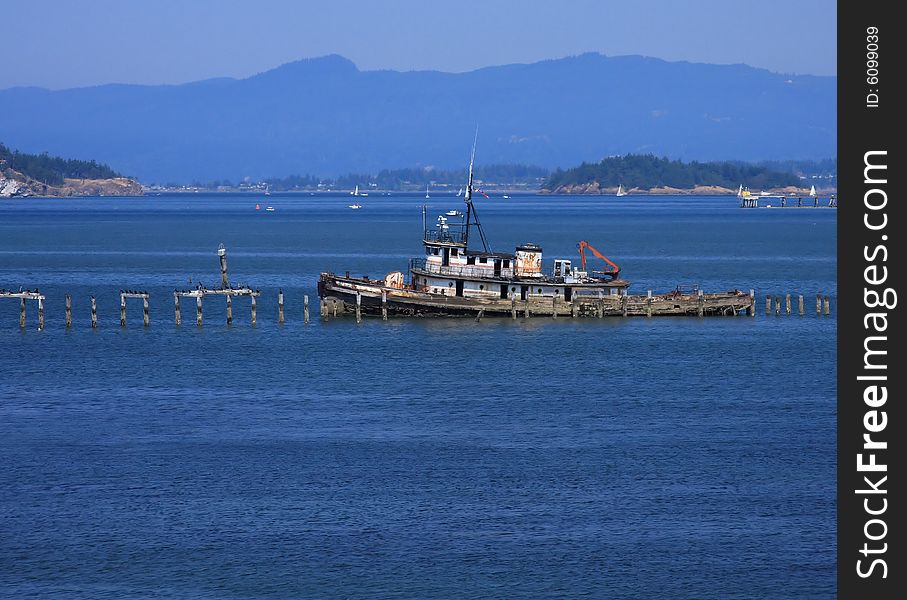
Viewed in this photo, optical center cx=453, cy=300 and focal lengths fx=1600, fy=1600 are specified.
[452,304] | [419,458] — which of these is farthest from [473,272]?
[419,458]

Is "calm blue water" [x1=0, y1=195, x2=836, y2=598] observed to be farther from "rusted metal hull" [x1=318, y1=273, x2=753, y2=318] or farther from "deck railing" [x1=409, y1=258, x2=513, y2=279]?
"deck railing" [x1=409, y1=258, x2=513, y2=279]

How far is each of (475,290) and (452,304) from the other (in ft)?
5.31

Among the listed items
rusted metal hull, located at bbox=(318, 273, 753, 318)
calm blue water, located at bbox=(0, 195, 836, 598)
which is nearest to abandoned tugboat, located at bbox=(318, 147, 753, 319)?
rusted metal hull, located at bbox=(318, 273, 753, 318)

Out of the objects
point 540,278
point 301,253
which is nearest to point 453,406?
point 540,278

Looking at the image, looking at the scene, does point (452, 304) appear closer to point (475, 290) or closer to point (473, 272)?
point (475, 290)

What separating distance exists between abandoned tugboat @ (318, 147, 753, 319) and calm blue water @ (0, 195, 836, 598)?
1561 mm

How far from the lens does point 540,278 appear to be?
8488 cm

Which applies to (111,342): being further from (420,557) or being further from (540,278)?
(420,557)

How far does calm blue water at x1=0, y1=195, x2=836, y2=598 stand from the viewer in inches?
1551

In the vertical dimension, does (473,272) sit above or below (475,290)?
above

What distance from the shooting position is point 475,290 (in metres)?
85.2

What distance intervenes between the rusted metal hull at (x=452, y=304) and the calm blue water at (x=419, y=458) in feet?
4.14

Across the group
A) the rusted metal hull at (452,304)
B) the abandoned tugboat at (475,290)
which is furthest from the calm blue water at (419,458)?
the abandoned tugboat at (475,290)

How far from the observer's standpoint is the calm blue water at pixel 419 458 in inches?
1551
